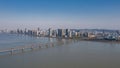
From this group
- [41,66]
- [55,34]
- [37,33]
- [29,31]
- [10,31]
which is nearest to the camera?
[41,66]

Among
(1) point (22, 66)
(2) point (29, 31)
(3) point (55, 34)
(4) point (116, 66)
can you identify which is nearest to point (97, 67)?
(4) point (116, 66)

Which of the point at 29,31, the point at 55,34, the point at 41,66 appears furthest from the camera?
the point at 29,31

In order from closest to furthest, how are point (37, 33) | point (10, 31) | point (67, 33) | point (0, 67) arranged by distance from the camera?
point (0, 67)
point (67, 33)
point (37, 33)
point (10, 31)

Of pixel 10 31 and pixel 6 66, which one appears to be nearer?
pixel 6 66

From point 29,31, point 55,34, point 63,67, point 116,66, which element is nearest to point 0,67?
point 63,67

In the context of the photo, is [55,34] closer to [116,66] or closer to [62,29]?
[62,29]

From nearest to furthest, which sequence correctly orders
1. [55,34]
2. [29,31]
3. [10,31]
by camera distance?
[55,34]
[29,31]
[10,31]

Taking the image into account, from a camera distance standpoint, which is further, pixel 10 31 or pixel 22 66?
pixel 10 31

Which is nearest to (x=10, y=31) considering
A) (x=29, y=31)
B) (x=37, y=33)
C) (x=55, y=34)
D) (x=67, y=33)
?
(x=29, y=31)

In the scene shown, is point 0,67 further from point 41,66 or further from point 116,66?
point 116,66
